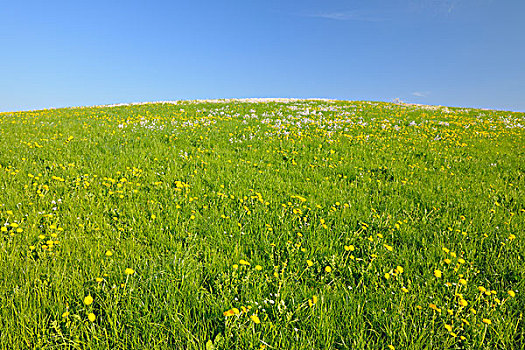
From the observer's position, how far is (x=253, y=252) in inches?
138

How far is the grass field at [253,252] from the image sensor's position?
7.70ft

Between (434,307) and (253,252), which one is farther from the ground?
(253,252)

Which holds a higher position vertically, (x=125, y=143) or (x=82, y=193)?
(x=125, y=143)

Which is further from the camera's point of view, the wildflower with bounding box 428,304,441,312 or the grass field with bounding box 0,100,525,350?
the wildflower with bounding box 428,304,441,312

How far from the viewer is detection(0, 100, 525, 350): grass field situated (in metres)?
2.35

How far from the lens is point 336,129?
465 inches

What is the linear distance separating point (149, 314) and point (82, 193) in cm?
352

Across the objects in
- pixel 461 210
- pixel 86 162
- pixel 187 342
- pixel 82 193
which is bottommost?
pixel 187 342

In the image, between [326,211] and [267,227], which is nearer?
[267,227]

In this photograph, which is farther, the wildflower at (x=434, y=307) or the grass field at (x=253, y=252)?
the wildflower at (x=434, y=307)

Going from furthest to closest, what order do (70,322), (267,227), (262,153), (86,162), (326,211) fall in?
(262,153) → (86,162) → (326,211) → (267,227) → (70,322)

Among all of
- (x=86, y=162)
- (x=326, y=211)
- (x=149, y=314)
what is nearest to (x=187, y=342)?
(x=149, y=314)

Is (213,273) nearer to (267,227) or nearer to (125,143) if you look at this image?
(267,227)

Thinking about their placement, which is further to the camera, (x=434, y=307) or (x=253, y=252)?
(x=253, y=252)
